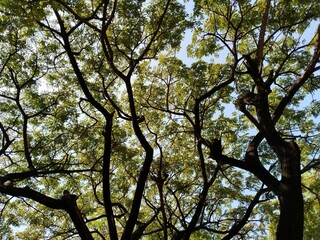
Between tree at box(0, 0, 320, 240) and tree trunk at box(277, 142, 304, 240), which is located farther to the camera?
tree at box(0, 0, 320, 240)

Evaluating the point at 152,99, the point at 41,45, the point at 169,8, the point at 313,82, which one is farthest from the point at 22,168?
the point at 313,82

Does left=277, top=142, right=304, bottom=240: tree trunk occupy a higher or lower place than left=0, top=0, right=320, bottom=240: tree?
lower

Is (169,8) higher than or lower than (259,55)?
higher

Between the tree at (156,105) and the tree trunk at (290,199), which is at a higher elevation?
the tree at (156,105)

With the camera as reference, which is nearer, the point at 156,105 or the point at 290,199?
the point at 290,199

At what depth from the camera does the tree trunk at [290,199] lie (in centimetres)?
421

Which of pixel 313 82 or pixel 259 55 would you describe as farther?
pixel 313 82

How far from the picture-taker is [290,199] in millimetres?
4465

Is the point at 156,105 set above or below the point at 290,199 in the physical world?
above

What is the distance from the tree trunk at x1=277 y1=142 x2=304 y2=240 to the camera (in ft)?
13.8

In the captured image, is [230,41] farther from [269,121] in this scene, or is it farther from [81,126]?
[81,126]

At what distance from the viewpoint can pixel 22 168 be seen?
368 inches

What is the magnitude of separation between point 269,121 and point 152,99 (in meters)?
4.59

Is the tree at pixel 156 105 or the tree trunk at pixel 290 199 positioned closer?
the tree trunk at pixel 290 199
